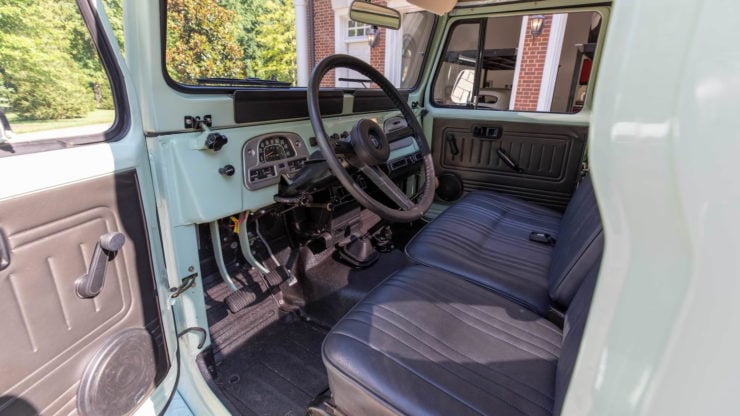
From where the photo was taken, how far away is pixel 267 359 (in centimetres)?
156

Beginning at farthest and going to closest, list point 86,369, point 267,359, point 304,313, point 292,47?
point 292,47, point 304,313, point 267,359, point 86,369

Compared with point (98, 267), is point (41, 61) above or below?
above

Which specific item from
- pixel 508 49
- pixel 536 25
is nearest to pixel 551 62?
pixel 536 25

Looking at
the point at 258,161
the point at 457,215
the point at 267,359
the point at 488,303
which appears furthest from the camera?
the point at 457,215

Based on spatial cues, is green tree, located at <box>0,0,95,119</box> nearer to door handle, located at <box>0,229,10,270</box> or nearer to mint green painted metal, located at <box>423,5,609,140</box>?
door handle, located at <box>0,229,10,270</box>

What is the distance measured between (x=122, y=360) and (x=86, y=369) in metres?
0.09

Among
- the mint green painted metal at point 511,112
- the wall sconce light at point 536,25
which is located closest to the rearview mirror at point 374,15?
the mint green painted metal at point 511,112

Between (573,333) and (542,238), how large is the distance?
37.0 inches

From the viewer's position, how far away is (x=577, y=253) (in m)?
1.18

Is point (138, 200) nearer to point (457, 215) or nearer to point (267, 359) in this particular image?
point (267, 359)

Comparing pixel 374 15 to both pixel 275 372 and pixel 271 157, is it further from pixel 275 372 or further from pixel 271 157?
pixel 275 372

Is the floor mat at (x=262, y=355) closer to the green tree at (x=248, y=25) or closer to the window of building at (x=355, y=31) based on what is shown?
the green tree at (x=248, y=25)

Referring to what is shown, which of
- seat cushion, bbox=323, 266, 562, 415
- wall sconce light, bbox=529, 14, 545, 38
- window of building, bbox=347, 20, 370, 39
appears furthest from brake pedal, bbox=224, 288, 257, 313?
wall sconce light, bbox=529, 14, 545, 38

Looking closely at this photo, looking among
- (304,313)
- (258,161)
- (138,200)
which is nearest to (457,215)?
(304,313)
